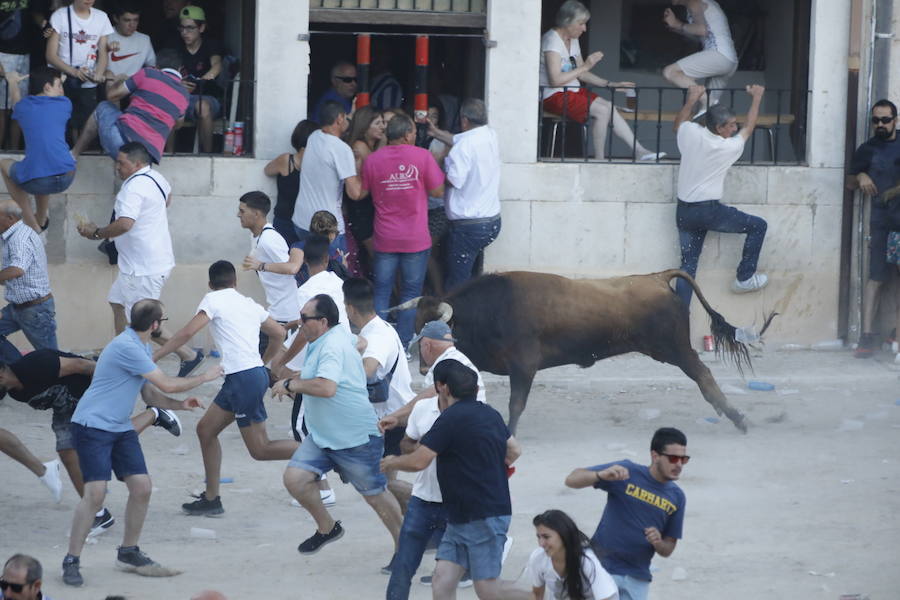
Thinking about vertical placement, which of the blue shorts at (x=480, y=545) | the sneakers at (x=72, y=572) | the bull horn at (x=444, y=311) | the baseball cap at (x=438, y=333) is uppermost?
the baseball cap at (x=438, y=333)

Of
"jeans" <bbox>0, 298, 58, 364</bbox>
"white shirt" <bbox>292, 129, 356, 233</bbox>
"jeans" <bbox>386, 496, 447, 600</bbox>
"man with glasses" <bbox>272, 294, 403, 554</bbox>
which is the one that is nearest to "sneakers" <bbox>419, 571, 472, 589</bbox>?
"man with glasses" <bbox>272, 294, 403, 554</bbox>

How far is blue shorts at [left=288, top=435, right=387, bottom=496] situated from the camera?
7676 millimetres

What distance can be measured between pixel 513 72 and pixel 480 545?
6.51 meters

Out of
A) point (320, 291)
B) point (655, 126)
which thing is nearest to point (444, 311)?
point (320, 291)

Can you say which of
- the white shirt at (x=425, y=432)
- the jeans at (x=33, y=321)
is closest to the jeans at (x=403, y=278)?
the jeans at (x=33, y=321)

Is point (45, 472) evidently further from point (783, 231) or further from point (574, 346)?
point (783, 231)

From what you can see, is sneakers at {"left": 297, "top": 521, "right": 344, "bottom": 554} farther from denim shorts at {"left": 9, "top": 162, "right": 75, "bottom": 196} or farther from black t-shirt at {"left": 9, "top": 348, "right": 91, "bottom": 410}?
denim shorts at {"left": 9, "top": 162, "right": 75, "bottom": 196}

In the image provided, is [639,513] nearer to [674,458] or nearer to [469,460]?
[674,458]

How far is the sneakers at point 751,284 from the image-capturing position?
12781 millimetres

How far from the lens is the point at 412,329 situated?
11688 millimetres

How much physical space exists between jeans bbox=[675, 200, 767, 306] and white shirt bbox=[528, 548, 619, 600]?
6698 mm

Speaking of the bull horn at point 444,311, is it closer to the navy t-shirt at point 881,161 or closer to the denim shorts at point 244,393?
the denim shorts at point 244,393

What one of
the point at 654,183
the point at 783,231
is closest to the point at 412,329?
the point at 654,183

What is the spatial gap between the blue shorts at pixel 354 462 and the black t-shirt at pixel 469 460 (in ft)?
3.23
